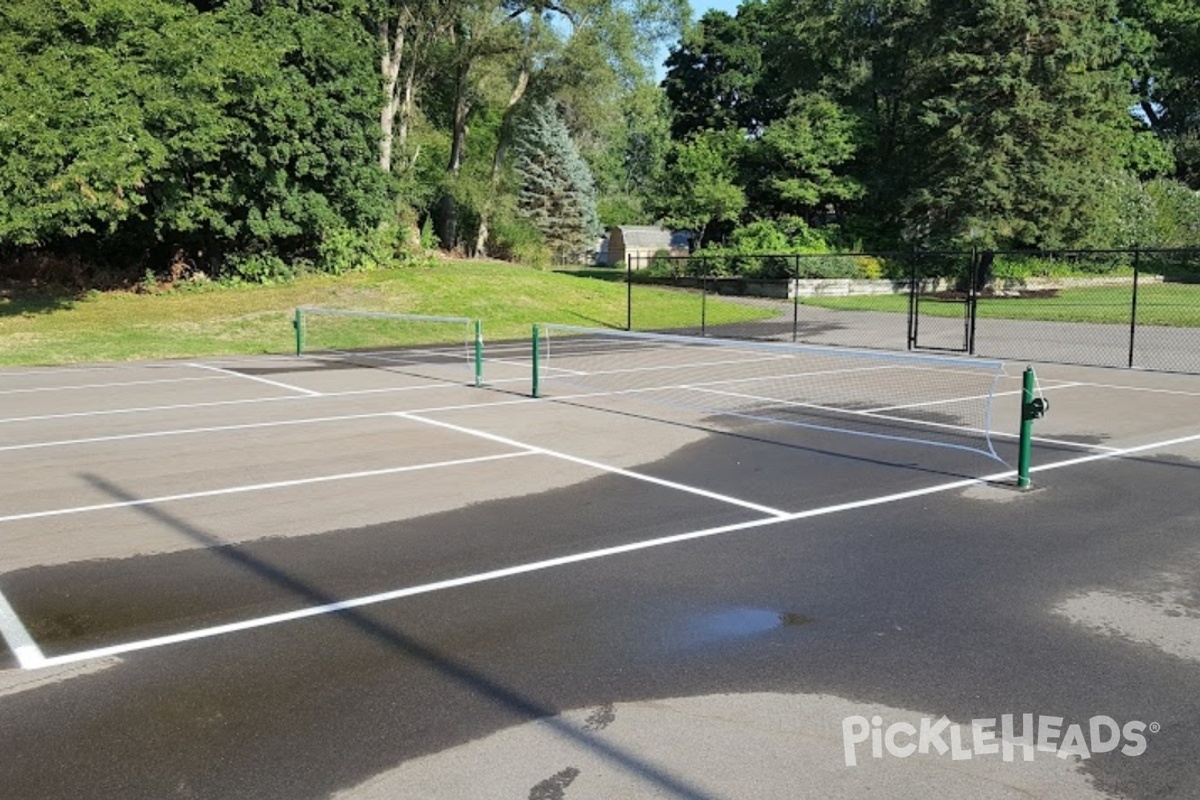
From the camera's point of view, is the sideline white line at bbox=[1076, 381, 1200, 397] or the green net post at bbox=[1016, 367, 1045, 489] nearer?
the green net post at bbox=[1016, 367, 1045, 489]

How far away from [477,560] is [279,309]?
24020mm

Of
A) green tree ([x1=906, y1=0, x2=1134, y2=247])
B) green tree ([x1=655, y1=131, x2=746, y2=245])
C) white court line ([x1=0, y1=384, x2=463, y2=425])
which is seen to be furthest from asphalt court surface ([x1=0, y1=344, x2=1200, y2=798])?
green tree ([x1=655, y1=131, x2=746, y2=245])

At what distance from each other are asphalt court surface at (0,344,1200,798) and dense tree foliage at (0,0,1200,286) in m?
16.1

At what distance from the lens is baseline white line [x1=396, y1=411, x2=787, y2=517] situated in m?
8.38

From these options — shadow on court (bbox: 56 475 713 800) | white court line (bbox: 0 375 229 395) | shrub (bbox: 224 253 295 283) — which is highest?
shrub (bbox: 224 253 295 283)

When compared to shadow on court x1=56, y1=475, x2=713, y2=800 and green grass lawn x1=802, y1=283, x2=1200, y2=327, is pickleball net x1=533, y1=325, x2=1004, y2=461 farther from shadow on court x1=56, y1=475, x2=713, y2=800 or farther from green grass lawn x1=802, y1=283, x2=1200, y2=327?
green grass lawn x1=802, y1=283, x2=1200, y2=327

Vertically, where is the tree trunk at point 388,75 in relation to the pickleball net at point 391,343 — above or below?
above

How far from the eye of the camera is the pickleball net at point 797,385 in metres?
12.2

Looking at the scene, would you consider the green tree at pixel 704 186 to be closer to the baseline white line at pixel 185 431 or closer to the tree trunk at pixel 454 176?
the tree trunk at pixel 454 176

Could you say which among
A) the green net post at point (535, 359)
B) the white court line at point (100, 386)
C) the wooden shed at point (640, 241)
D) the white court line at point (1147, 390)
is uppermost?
the wooden shed at point (640, 241)

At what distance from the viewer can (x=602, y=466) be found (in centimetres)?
991

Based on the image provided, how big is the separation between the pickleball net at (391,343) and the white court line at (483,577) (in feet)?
31.9

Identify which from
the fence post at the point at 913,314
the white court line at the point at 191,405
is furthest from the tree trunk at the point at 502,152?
the white court line at the point at 191,405

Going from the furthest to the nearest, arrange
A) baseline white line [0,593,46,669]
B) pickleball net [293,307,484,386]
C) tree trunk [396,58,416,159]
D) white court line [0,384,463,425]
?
tree trunk [396,58,416,159] < pickleball net [293,307,484,386] < white court line [0,384,463,425] < baseline white line [0,593,46,669]
